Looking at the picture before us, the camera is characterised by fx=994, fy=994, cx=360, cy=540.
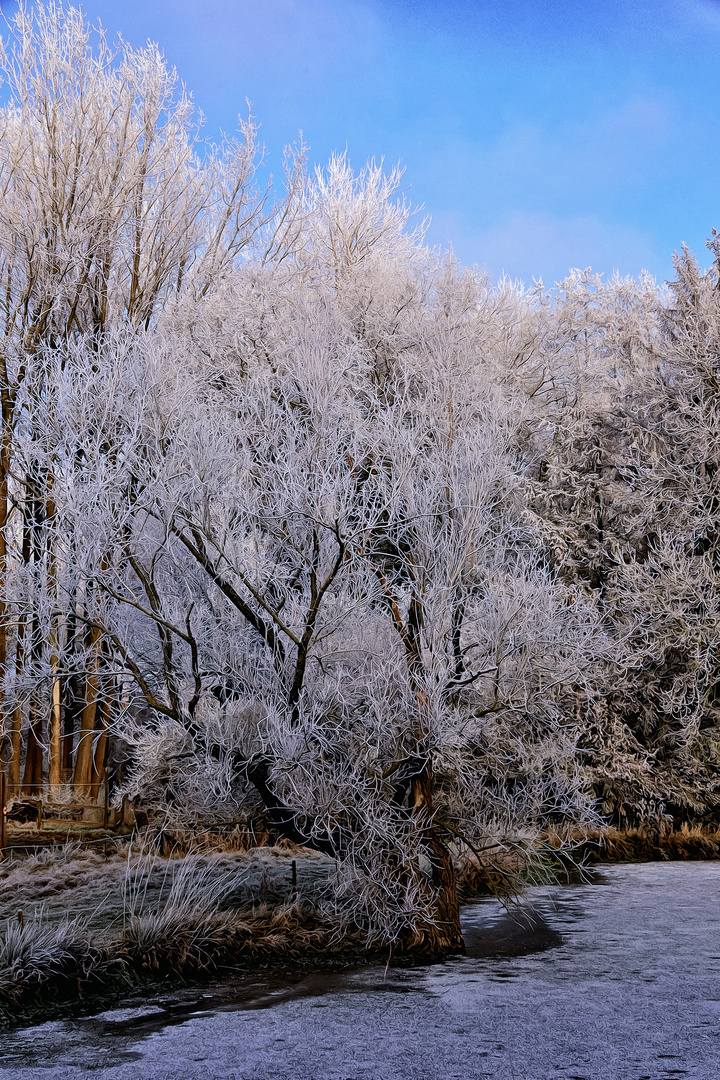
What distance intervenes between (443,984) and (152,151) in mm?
12367

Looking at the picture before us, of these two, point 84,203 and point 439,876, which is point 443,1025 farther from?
point 84,203

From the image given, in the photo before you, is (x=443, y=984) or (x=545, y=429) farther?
(x=545, y=429)

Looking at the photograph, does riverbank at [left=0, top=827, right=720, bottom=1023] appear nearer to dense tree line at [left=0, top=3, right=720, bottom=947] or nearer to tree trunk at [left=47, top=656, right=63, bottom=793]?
dense tree line at [left=0, top=3, right=720, bottom=947]

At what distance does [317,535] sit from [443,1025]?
368 cm

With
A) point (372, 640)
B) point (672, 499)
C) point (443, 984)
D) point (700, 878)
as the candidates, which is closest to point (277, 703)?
point (372, 640)

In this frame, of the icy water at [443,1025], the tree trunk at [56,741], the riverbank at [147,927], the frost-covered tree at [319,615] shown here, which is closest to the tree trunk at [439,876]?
the frost-covered tree at [319,615]

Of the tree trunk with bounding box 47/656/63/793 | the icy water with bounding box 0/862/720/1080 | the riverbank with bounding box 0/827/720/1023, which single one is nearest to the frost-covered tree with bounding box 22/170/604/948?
the riverbank with bounding box 0/827/720/1023

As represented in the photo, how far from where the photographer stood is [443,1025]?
6629 mm

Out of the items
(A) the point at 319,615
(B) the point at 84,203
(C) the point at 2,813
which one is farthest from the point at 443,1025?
(B) the point at 84,203

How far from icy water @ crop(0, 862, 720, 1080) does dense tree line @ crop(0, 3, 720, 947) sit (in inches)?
36.6

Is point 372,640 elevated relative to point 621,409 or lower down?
lower down

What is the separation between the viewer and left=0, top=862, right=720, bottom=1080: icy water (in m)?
→ 5.83

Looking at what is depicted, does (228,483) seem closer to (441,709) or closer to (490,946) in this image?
(441,709)

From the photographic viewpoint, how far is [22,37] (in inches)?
556
